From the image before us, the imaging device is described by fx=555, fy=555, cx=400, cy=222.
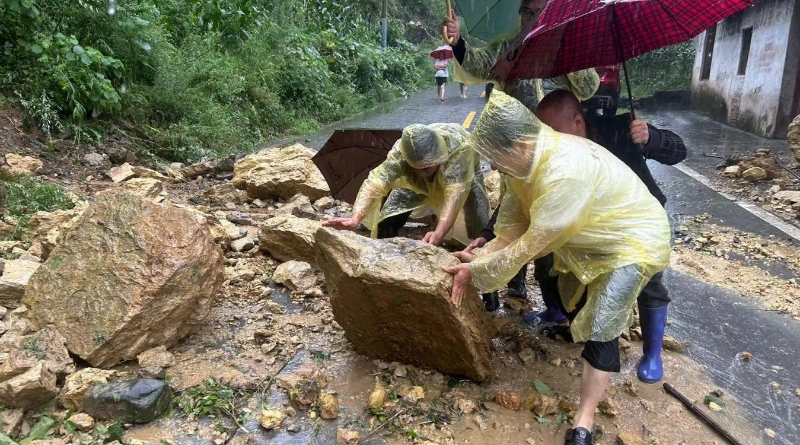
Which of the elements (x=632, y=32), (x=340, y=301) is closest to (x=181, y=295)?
(x=340, y=301)

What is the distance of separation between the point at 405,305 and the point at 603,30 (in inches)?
70.8

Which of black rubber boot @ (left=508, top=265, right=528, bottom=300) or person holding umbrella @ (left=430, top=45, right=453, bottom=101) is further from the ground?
person holding umbrella @ (left=430, top=45, right=453, bottom=101)

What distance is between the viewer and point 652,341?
9.54 feet

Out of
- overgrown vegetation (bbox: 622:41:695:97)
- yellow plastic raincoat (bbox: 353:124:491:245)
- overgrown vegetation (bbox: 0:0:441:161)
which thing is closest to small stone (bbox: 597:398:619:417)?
yellow plastic raincoat (bbox: 353:124:491:245)

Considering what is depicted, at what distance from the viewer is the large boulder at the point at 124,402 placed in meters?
2.37

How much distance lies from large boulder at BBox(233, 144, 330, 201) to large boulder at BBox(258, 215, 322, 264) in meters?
1.50

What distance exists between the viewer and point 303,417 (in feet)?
8.41

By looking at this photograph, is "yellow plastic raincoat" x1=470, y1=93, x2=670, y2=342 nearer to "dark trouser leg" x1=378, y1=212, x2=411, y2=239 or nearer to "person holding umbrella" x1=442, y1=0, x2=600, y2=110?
"person holding umbrella" x1=442, y1=0, x2=600, y2=110

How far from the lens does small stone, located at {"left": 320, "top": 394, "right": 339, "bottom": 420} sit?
254 centimetres

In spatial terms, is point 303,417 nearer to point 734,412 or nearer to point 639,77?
point 734,412

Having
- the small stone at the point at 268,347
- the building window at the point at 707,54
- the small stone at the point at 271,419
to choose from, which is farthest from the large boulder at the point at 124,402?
the building window at the point at 707,54

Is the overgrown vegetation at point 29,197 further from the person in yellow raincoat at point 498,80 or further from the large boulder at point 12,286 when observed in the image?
the person in yellow raincoat at point 498,80

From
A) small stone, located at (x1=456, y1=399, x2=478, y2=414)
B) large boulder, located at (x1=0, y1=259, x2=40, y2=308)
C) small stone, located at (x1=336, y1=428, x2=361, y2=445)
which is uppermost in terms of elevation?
large boulder, located at (x1=0, y1=259, x2=40, y2=308)

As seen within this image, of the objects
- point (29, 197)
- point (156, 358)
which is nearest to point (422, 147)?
point (156, 358)
